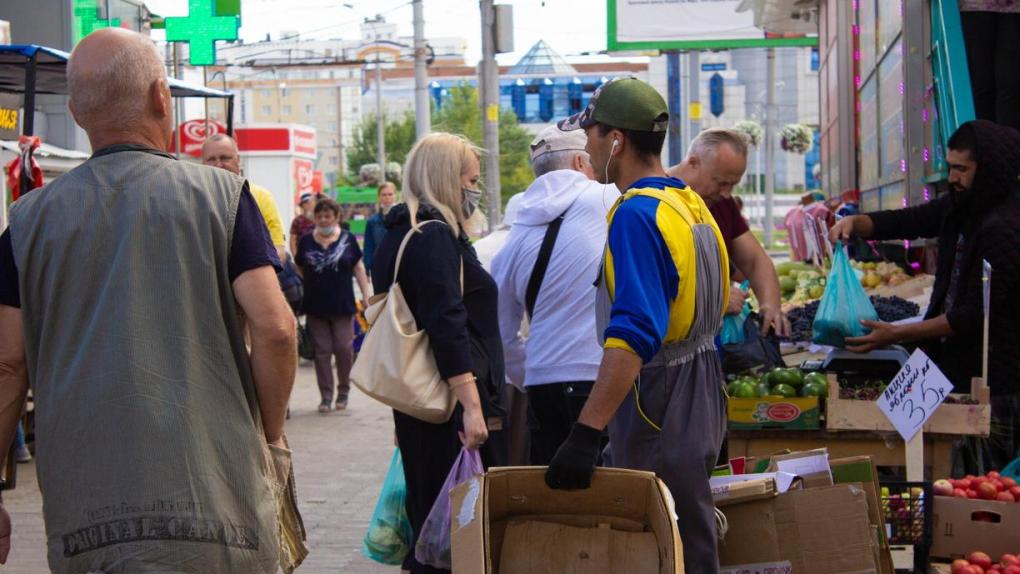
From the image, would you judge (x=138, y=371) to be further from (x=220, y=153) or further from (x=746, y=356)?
(x=220, y=153)

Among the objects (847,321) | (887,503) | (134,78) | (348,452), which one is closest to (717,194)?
(847,321)

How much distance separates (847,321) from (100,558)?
3.90m

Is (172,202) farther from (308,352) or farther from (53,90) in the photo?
(308,352)

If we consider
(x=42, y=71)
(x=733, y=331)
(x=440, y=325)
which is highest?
(x=42, y=71)

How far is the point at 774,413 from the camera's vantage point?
5.28 meters

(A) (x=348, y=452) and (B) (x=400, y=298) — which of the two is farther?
(A) (x=348, y=452)

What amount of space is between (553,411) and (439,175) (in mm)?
1012

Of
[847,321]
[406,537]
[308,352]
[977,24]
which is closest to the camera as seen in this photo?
[406,537]

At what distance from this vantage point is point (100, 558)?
270 cm

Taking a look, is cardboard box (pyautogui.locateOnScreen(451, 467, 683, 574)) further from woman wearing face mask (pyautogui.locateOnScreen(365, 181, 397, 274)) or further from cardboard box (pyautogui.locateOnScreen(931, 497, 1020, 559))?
woman wearing face mask (pyautogui.locateOnScreen(365, 181, 397, 274))

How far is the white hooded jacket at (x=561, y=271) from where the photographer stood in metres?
4.90

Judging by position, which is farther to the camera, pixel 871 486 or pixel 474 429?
pixel 474 429

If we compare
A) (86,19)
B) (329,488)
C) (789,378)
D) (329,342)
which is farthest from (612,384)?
(86,19)

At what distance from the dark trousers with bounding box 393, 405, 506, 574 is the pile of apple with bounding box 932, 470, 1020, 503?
179cm
